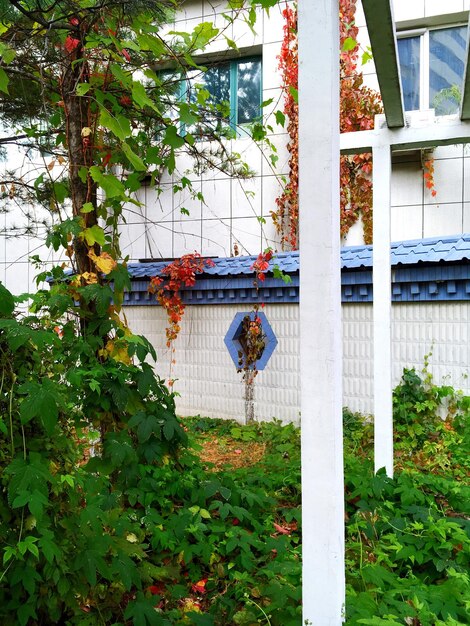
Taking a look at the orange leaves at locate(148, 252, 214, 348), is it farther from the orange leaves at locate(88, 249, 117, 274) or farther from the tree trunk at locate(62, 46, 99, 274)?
the orange leaves at locate(88, 249, 117, 274)

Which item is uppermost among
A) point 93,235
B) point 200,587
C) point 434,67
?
point 434,67

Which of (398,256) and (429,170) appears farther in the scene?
(429,170)

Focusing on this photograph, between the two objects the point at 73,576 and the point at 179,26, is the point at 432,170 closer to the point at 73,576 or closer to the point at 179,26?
the point at 179,26

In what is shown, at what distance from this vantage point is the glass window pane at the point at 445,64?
661 centimetres

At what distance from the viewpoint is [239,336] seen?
655 centimetres

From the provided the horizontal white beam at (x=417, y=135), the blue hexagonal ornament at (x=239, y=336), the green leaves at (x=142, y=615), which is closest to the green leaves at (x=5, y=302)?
the green leaves at (x=142, y=615)

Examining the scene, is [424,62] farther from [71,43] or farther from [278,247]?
[71,43]

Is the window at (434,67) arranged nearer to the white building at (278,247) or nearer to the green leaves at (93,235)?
the white building at (278,247)

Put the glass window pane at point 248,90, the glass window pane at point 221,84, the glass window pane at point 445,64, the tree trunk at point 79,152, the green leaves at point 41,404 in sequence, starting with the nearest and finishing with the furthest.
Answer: the green leaves at point 41,404, the tree trunk at point 79,152, the glass window pane at point 445,64, the glass window pane at point 248,90, the glass window pane at point 221,84

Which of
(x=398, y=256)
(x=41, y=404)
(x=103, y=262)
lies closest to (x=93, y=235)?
(x=103, y=262)

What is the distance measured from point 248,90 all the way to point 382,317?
17.9ft

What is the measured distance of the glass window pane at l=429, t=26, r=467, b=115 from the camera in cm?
661

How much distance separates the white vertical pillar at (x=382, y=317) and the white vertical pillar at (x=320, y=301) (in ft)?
6.38

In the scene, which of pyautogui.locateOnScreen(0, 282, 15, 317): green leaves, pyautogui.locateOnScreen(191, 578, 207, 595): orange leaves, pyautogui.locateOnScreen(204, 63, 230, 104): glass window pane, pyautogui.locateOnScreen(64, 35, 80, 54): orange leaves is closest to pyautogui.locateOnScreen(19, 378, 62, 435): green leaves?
pyautogui.locateOnScreen(0, 282, 15, 317): green leaves
